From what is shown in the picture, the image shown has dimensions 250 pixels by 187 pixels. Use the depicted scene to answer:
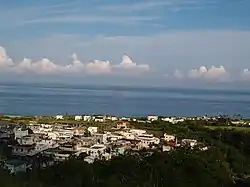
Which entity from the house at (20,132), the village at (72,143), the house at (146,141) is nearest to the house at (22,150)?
the village at (72,143)

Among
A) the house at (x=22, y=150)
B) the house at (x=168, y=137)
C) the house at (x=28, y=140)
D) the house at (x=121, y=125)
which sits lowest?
the house at (x=22, y=150)

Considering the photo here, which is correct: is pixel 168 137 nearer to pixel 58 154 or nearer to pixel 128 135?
pixel 128 135

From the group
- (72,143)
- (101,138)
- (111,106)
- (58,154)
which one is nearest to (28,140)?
(72,143)

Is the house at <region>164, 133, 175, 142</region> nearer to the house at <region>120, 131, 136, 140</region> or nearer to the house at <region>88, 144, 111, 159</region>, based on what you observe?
the house at <region>120, 131, 136, 140</region>

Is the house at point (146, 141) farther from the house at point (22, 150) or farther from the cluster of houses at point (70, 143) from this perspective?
the house at point (22, 150)

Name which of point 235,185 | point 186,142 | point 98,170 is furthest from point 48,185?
point 186,142

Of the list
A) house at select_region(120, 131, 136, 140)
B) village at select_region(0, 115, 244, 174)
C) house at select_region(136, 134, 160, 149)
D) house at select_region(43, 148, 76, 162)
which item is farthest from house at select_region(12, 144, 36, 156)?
house at select_region(120, 131, 136, 140)

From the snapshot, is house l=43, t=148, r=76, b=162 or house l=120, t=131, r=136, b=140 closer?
house l=43, t=148, r=76, b=162

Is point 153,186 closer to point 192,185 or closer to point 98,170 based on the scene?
point 192,185
